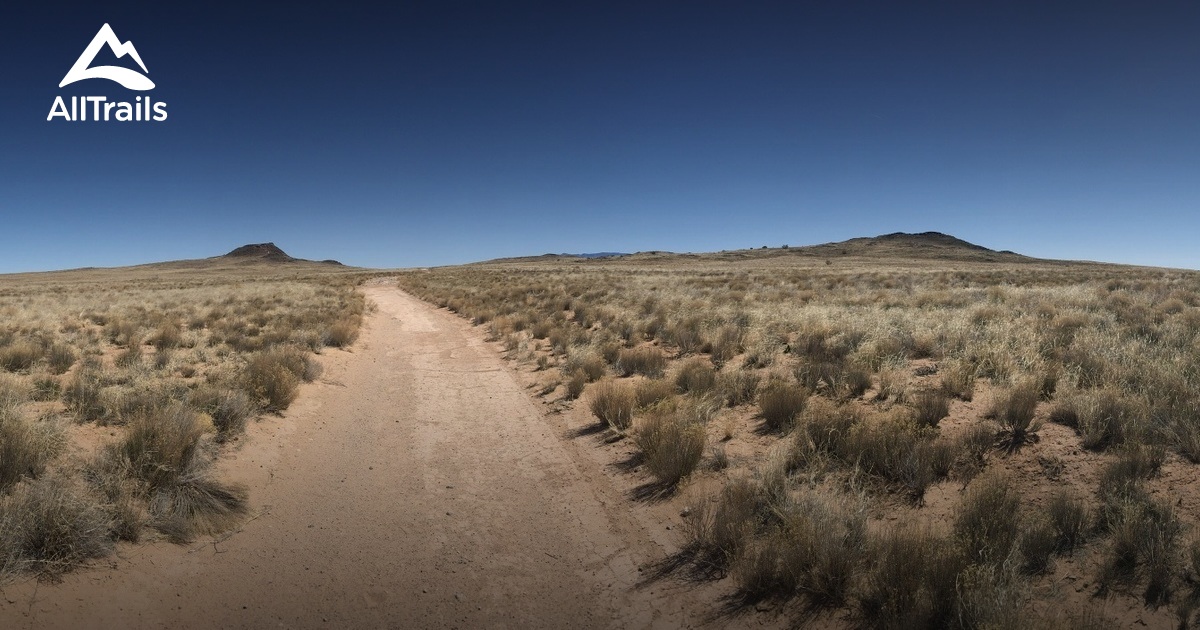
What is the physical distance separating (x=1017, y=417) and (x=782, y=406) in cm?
253

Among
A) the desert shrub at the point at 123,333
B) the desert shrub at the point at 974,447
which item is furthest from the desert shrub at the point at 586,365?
the desert shrub at the point at 123,333

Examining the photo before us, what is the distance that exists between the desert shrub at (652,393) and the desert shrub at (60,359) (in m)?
10.7

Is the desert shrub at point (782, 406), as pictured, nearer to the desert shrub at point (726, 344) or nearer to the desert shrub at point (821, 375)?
the desert shrub at point (821, 375)

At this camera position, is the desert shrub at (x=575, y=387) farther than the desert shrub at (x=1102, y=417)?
Yes

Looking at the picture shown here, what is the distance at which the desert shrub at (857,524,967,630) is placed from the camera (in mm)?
3396

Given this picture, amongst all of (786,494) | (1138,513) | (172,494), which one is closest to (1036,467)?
(1138,513)

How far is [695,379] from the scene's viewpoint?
9016mm

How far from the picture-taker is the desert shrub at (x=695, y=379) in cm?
875

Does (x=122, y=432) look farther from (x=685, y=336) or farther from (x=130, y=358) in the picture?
(x=685, y=336)

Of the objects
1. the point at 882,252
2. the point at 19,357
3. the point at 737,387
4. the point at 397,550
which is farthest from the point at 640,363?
the point at 882,252

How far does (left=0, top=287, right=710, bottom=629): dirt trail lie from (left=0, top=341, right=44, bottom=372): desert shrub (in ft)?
21.6

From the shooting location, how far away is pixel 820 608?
12.4ft

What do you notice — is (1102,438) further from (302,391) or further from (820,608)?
(302,391)

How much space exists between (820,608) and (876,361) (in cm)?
678
